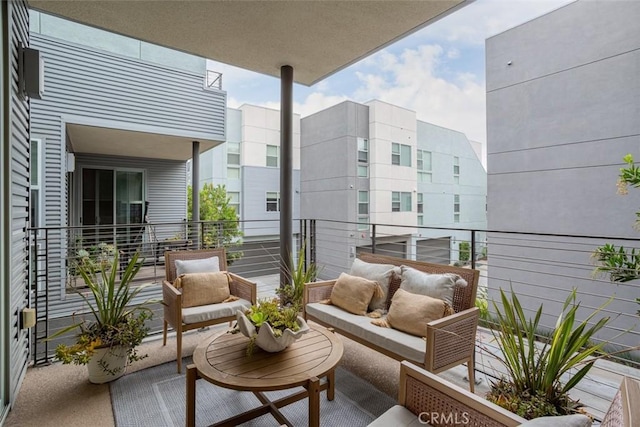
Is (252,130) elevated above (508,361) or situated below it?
above

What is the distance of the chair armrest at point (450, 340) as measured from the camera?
2.06 metres

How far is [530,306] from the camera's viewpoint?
618cm

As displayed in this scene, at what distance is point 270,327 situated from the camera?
1981mm

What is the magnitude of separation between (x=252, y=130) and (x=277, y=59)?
32.3 feet

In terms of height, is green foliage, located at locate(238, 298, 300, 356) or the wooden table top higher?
green foliage, located at locate(238, 298, 300, 356)

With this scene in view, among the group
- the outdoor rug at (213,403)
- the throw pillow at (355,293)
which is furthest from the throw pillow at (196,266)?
the throw pillow at (355,293)

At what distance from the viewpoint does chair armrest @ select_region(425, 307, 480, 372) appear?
2062 millimetres

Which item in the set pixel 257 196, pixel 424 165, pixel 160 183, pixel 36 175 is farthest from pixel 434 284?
pixel 424 165

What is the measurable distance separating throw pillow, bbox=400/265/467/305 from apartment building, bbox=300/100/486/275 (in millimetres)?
7970

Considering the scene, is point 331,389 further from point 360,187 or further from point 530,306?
point 360,187

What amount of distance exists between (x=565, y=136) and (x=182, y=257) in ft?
20.3

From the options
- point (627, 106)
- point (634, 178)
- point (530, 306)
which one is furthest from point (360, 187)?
point (634, 178)

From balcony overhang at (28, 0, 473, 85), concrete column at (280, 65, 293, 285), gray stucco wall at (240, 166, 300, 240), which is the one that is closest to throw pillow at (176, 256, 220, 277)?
concrete column at (280, 65, 293, 285)

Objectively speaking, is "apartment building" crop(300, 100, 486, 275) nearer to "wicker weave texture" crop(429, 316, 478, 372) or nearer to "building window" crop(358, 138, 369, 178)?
"building window" crop(358, 138, 369, 178)
